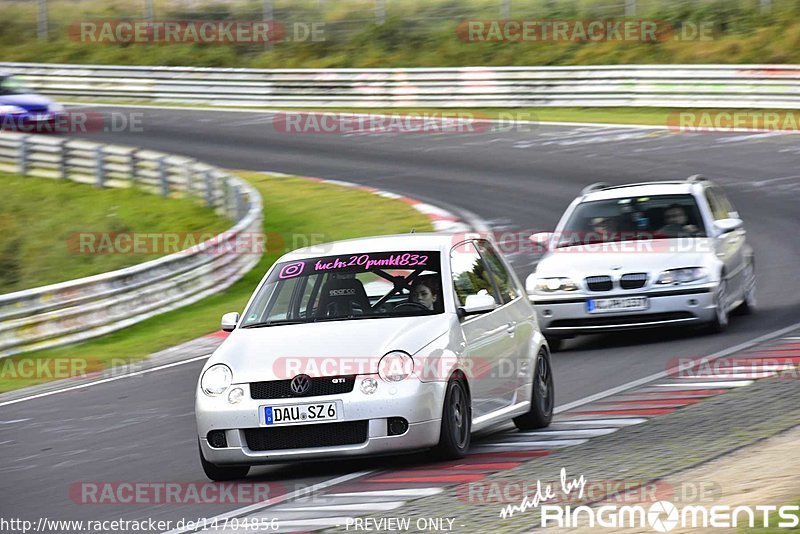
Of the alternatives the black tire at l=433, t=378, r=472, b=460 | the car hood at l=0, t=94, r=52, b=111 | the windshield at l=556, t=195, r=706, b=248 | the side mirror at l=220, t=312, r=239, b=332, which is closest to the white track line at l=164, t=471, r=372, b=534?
the black tire at l=433, t=378, r=472, b=460

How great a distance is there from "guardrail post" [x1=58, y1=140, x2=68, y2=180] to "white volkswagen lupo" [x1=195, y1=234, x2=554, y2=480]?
2021cm

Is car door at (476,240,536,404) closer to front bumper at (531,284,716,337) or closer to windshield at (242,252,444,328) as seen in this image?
windshield at (242,252,444,328)

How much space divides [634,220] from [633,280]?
111cm

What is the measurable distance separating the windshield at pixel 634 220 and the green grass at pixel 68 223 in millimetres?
9567

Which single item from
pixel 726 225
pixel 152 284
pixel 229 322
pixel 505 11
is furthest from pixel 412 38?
pixel 229 322

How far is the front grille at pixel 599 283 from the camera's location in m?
13.9

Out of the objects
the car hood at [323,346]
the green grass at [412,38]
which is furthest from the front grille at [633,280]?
the green grass at [412,38]

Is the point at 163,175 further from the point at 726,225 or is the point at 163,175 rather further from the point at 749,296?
the point at 726,225

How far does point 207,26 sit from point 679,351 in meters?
34.8

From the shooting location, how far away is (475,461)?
8.70 meters

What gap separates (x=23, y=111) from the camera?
34.2 meters

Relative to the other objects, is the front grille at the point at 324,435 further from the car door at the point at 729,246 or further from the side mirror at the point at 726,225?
the side mirror at the point at 726,225

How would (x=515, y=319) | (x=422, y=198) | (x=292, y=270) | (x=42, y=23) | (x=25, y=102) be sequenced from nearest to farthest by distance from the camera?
(x=292, y=270)
(x=515, y=319)
(x=422, y=198)
(x=25, y=102)
(x=42, y=23)

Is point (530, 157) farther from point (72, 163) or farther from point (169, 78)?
point (169, 78)
